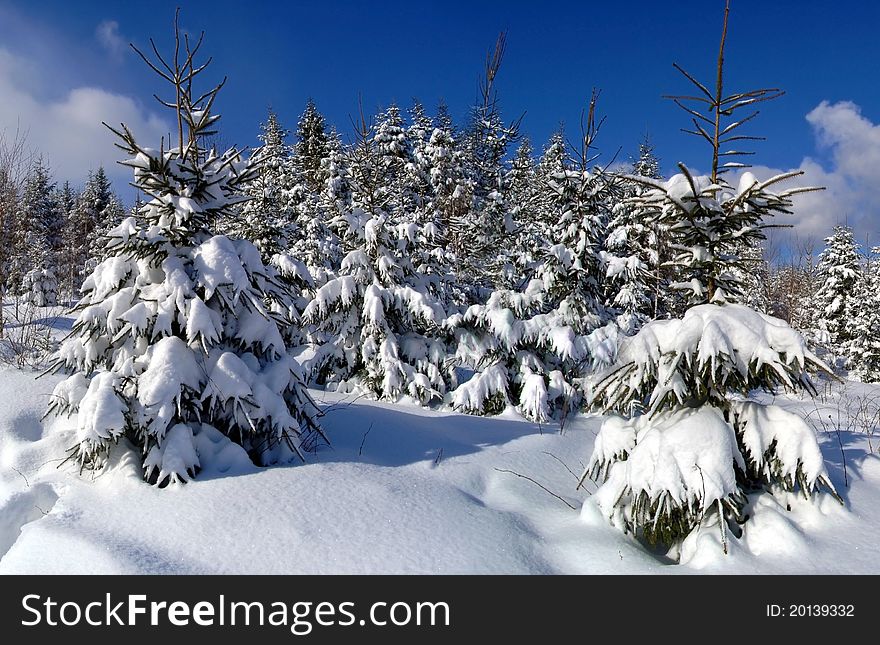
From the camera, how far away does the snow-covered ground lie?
9.85 ft

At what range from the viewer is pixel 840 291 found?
31.0m

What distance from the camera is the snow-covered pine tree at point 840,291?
99.6ft

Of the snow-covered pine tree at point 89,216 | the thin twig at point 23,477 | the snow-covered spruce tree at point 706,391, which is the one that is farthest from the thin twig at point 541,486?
the snow-covered pine tree at point 89,216

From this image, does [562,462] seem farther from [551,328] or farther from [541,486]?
[551,328]

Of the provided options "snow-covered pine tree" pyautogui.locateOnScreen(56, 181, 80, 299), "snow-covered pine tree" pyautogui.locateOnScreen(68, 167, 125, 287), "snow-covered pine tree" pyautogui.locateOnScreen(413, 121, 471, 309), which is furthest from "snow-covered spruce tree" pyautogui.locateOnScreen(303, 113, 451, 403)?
"snow-covered pine tree" pyautogui.locateOnScreen(68, 167, 125, 287)

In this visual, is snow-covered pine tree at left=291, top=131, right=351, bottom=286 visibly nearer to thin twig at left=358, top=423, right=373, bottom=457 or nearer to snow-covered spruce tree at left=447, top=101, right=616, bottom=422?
snow-covered spruce tree at left=447, top=101, right=616, bottom=422

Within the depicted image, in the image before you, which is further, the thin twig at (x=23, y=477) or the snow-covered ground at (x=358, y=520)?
the thin twig at (x=23, y=477)

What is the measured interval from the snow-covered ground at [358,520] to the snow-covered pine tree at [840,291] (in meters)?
33.4

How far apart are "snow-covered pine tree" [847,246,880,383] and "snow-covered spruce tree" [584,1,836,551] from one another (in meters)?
32.2

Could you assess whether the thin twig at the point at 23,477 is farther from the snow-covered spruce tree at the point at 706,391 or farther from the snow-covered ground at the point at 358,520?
the snow-covered spruce tree at the point at 706,391

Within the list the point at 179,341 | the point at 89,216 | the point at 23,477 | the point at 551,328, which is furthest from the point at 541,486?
the point at 89,216

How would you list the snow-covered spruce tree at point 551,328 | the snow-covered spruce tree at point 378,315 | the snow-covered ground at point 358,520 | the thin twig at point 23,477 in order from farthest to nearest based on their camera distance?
the snow-covered spruce tree at point 378,315 < the snow-covered spruce tree at point 551,328 < the thin twig at point 23,477 < the snow-covered ground at point 358,520
